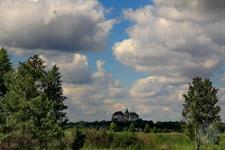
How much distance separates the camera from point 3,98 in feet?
260

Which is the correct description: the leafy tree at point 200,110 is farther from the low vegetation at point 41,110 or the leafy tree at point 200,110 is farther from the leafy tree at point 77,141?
the leafy tree at point 77,141

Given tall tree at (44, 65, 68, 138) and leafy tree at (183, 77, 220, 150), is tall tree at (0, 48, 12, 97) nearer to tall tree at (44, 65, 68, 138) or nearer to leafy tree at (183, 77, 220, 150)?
tall tree at (44, 65, 68, 138)

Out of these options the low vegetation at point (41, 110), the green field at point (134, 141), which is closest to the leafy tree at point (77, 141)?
the low vegetation at point (41, 110)

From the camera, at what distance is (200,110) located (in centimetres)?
8575

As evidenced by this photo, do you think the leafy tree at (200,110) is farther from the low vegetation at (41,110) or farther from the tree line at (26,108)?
the tree line at (26,108)

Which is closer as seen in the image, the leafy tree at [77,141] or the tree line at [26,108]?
the tree line at [26,108]

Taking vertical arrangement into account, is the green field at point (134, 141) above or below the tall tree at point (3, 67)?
below

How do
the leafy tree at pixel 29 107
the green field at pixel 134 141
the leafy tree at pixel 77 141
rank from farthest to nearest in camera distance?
the green field at pixel 134 141, the leafy tree at pixel 77 141, the leafy tree at pixel 29 107

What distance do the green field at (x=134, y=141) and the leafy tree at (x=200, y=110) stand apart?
3473cm

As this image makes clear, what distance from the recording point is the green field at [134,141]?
12469cm

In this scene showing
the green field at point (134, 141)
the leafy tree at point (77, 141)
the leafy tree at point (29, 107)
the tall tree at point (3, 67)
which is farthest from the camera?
the green field at point (134, 141)

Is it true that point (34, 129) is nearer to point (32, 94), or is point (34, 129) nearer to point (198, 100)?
point (32, 94)

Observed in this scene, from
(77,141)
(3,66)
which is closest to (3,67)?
(3,66)

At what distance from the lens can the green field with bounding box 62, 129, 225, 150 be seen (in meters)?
125
